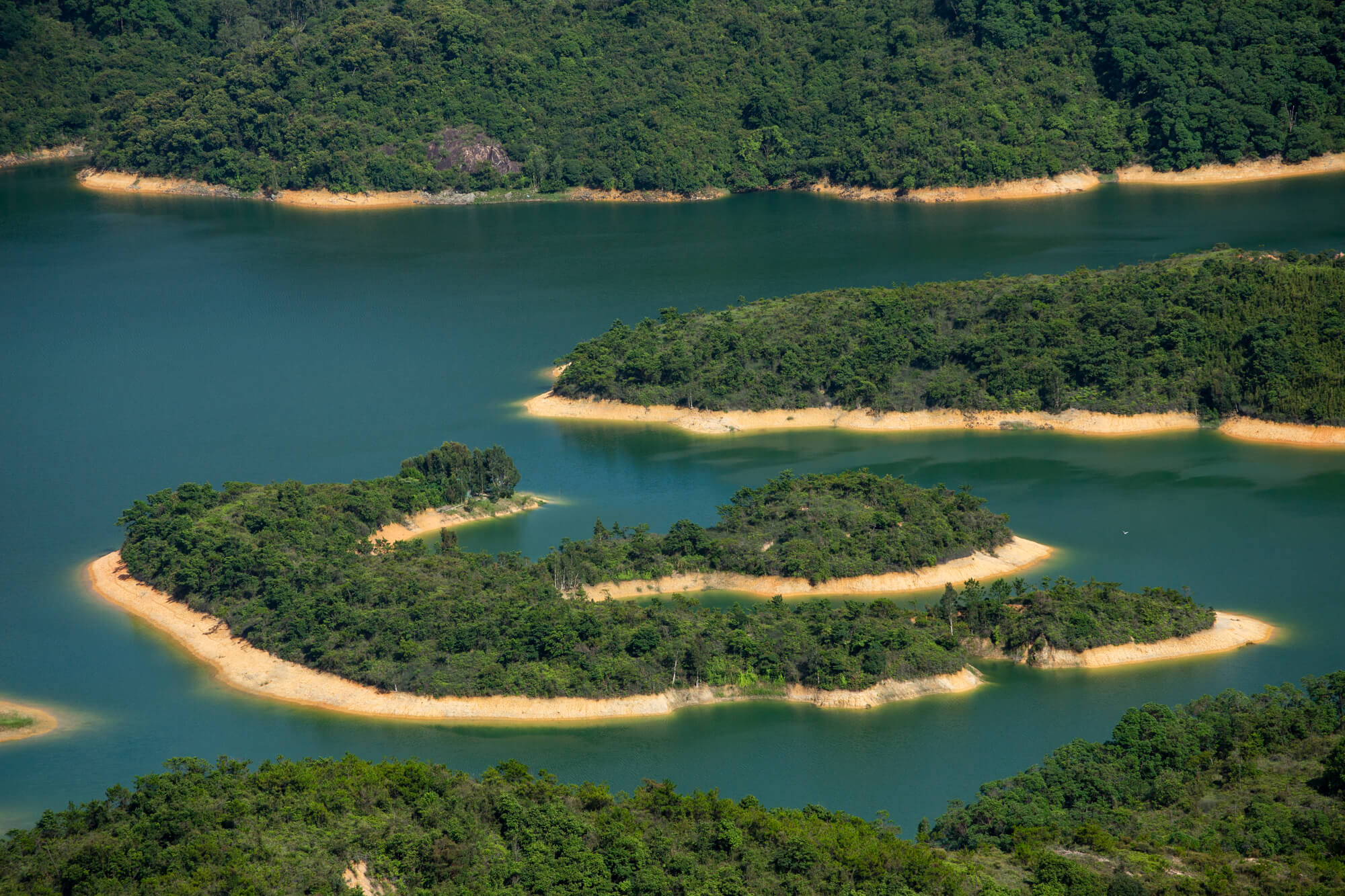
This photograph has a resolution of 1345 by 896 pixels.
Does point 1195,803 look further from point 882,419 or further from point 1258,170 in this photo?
point 1258,170

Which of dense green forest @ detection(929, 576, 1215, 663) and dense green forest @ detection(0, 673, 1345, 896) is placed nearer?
dense green forest @ detection(0, 673, 1345, 896)

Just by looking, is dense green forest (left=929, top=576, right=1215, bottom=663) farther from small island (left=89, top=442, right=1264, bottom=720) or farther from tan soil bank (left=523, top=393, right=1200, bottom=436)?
tan soil bank (left=523, top=393, right=1200, bottom=436)

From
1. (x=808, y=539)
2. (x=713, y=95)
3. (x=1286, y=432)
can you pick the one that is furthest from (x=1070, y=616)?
(x=713, y=95)

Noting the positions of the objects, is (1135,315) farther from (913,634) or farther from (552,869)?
(552,869)

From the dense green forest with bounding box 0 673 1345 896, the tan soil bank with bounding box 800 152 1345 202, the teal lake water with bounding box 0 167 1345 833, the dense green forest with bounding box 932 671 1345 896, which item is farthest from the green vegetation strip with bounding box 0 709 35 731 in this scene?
the tan soil bank with bounding box 800 152 1345 202

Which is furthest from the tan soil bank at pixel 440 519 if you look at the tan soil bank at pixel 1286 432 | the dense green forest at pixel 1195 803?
the tan soil bank at pixel 1286 432

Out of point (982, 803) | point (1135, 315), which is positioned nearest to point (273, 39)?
point (1135, 315)
